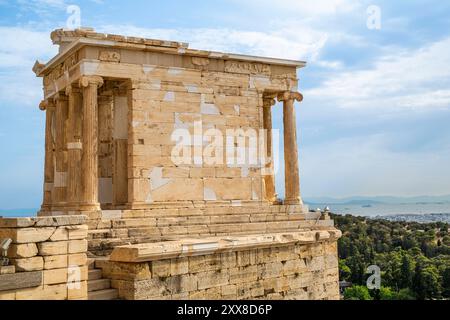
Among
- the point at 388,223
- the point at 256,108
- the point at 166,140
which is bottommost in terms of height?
the point at 388,223

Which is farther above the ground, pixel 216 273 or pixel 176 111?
pixel 176 111

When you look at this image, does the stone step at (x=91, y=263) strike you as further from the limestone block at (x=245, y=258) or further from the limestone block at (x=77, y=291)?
the limestone block at (x=245, y=258)

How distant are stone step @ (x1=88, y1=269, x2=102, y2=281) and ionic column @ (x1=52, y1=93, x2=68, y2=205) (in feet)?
24.0

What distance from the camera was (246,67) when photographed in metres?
18.8

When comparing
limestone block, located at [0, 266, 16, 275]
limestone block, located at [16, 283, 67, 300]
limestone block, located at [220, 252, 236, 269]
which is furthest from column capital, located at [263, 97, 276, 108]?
limestone block, located at [0, 266, 16, 275]

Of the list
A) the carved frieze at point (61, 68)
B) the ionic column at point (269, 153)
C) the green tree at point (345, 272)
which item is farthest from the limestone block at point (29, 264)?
the green tree at point (345, 272)

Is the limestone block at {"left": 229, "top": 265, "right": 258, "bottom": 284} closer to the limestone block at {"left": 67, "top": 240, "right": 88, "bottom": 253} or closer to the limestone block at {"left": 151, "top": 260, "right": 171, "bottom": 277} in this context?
the limestone block at {"left": 151, "top": 260, "right": 171, "bottom": 277}

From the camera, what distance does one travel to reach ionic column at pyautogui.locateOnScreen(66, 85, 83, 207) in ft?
55.7

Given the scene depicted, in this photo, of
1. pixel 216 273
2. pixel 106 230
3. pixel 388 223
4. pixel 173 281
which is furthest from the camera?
pixel 388 223

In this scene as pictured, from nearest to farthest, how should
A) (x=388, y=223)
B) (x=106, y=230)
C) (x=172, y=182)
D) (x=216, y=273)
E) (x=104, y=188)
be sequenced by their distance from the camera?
(x=216, y=273)
(x=106, y=230)
(x=172, y=182)
(x=104, y=188)
(x=388, y=223)

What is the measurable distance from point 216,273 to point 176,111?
5.89m
